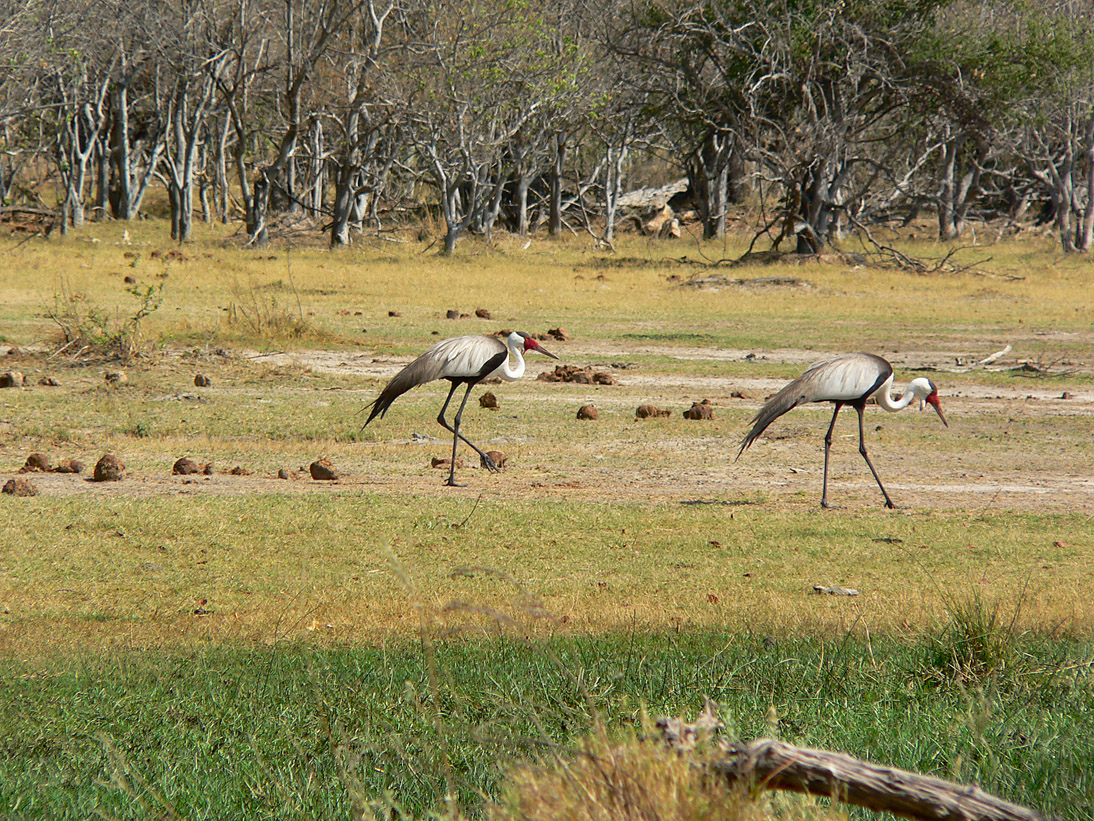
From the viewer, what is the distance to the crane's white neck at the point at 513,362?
34.7 ft

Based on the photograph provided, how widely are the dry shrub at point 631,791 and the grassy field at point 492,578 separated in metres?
0.14

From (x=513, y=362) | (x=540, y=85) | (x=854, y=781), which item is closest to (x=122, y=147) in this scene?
(x=540, y=85)

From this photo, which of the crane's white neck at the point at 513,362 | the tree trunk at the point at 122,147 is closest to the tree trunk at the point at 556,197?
the tree trunk at the point at 122,147

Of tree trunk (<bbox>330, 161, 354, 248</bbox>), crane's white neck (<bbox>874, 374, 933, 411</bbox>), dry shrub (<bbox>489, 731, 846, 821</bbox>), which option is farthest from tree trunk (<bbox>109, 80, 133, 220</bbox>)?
dry shrub (<bbox>489, 731, 846, 821</bbox>)

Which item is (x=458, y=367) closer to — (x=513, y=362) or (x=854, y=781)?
(x=513, y=362)

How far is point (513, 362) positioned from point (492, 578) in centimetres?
427

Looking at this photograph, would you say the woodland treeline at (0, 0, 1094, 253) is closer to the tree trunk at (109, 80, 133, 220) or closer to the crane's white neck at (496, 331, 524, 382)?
the tree trunk at (109, 80, 133, 220)

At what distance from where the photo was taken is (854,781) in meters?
2.43

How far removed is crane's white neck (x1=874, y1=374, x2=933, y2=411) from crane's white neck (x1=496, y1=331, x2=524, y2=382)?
311 centimetres

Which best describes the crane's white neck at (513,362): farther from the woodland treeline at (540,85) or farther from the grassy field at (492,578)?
the woodland treeline at (540,85)

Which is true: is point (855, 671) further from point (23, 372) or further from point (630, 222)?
point (630, 222)

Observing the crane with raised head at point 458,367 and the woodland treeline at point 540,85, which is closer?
the crane with raised head at point 458,367

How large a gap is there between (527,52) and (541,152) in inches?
237

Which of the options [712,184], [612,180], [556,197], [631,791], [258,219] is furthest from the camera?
[712,184]
